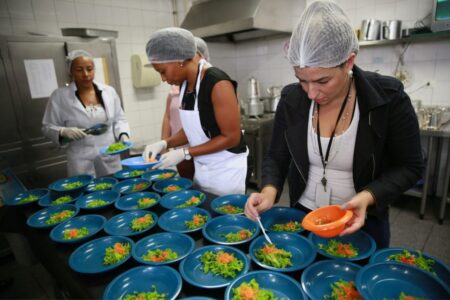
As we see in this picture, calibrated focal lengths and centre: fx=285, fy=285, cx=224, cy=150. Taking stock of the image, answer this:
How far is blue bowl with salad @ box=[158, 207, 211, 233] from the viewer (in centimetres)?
127

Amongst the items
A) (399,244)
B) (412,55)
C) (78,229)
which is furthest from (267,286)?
(412,55)

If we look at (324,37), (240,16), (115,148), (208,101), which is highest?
(240,16)

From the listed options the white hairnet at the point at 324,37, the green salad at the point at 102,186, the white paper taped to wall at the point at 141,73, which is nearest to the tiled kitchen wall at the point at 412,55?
the white paper taped to wall at the point at 141,73

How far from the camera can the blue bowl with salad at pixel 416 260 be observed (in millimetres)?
883

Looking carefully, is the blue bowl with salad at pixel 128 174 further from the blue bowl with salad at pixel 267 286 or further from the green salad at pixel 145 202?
the blue bowl with salad at pixel 267 286

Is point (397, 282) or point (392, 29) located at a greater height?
point (392, 29)

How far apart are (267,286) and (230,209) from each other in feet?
1.81

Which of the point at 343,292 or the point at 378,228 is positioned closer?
the point at 343,292

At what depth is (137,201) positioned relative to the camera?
1.60 m

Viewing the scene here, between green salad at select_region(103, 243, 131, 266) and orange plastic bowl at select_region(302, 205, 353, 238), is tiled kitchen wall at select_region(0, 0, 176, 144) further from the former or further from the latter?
orange plastic bowl at select_region(302, 205, 353, 238)

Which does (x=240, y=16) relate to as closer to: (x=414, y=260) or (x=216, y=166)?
(x=216, y=166)

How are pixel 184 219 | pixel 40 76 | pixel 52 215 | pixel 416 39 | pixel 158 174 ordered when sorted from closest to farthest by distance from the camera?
pixel 184 219 < pixel 52 215 < pixel 158 174 < pixel 40 76 < pixel 416 39

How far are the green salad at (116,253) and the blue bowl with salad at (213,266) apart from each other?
26 centimetres

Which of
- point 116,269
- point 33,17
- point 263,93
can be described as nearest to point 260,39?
point 263,93
